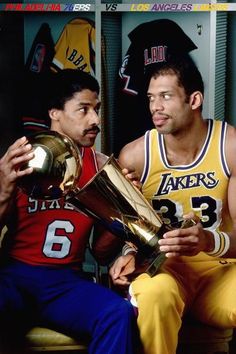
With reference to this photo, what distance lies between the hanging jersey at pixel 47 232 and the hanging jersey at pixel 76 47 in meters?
1.25

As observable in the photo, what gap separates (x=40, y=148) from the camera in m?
1.86

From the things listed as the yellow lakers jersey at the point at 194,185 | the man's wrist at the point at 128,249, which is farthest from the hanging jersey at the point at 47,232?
the yellow lakers jersey at the point at 194,185

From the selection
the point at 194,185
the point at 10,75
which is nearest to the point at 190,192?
the point at 194,185

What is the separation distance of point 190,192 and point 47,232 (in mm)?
401

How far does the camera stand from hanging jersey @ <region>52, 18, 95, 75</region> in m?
3.22

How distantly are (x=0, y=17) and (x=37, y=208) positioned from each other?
140 cm

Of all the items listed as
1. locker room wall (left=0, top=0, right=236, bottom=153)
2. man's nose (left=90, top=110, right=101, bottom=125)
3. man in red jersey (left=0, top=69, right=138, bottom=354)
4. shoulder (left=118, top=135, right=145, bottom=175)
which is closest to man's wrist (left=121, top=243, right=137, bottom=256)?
man in red jersey (left=0, top=69, right=138, bottom=354)

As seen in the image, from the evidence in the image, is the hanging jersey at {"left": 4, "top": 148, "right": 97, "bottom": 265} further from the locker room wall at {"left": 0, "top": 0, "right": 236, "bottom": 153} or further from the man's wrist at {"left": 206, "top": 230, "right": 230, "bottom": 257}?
the locker room wall at {"left": 0, "top": 0, "right": 236, "bottom": 153}

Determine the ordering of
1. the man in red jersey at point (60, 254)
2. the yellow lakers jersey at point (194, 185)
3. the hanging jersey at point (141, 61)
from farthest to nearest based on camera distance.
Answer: the hanging jersey at point (141, 61) < the yellow lakers jersey at point (194, 185) < the man in red jersey at point (60, 254)

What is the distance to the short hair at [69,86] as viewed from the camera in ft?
7.17

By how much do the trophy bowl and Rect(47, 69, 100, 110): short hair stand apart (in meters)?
0.28

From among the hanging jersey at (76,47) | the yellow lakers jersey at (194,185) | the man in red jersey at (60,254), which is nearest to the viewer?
the man in red jersey at (60,254)

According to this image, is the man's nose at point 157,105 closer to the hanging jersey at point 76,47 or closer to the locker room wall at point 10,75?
the hanging jersey at point 76,47

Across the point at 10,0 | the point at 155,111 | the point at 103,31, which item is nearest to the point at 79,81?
the point at 155,111
